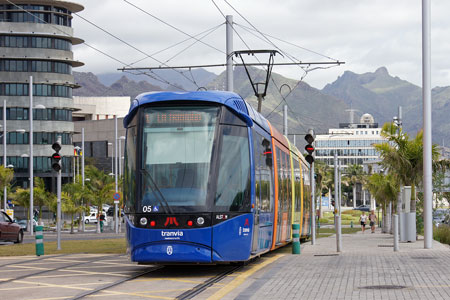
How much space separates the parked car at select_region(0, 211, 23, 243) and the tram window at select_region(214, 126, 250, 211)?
2242 centimetres

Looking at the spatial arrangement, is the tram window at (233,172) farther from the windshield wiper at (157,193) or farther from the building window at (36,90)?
the building window at (36,90)

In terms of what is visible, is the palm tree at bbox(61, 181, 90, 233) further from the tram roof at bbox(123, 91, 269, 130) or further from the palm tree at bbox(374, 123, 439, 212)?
the tram roof at bbox(123, 91, 269, 130)

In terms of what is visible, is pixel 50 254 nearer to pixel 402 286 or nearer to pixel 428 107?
pixel 428 107

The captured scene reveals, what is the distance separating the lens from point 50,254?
2545 centimetres

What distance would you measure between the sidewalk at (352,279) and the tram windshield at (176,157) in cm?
205

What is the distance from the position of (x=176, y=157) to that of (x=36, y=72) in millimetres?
84174

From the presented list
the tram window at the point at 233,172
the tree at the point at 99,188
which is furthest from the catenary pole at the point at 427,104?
the tree at the point at 99,188

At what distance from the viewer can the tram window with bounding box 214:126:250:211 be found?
16359 mm

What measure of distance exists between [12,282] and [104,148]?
116 meters

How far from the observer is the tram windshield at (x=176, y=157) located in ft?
53.0

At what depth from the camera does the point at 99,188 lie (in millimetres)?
72625

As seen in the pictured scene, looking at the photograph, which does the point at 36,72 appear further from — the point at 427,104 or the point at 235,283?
the point at 235,283

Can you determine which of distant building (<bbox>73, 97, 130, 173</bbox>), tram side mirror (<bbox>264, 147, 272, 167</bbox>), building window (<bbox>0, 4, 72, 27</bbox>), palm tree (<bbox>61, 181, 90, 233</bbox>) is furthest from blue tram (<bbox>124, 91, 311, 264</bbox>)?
distant building (<bbox>73, 97, 130, 173</bbox>)

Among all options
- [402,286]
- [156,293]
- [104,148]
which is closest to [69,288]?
[156,293]
